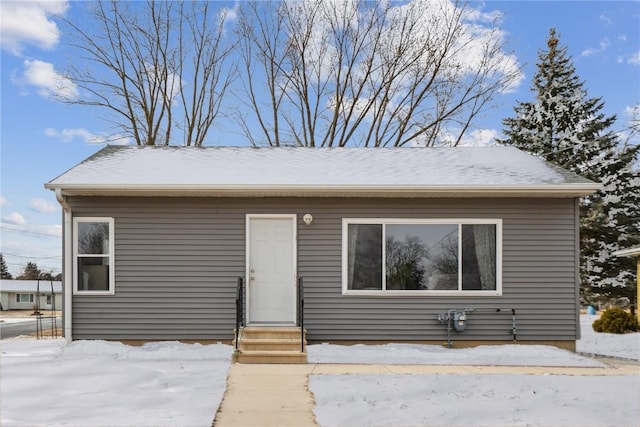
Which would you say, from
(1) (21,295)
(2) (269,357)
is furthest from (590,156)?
(1) (21,295)

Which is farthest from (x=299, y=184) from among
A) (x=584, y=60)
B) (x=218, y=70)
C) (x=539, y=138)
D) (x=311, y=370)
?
(x=584, y=60)

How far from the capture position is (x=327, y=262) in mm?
9523

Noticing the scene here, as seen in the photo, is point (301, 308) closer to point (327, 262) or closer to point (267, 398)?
point (327, 262)

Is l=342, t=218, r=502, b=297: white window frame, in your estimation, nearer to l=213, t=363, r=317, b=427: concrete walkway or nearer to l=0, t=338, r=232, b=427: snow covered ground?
l=213, t=363, r=317, b=427: concrete walkway

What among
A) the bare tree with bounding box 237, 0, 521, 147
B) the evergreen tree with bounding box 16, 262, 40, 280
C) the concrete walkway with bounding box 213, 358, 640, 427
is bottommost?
the evergreen tree with bounding box 16, 262, 40, 280

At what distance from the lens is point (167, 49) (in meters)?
22.2

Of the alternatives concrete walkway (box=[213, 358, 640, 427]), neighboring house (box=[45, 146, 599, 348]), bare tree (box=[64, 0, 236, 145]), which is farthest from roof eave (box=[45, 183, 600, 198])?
bare tree (box=[64, 0, 236, 145])

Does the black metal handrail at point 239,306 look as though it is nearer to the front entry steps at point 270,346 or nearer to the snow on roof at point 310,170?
the front entry steps at point 270,346

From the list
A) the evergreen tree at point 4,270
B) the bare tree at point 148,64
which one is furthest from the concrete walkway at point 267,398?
the evergreen tree at point 4,270

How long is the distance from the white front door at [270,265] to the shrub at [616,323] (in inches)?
323

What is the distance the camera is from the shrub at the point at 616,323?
43.0ft

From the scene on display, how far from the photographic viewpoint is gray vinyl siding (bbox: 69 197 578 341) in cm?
945

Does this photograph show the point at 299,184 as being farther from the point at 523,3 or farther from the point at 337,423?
the point at 523,3

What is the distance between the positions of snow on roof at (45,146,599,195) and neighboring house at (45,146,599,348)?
0.44ft
